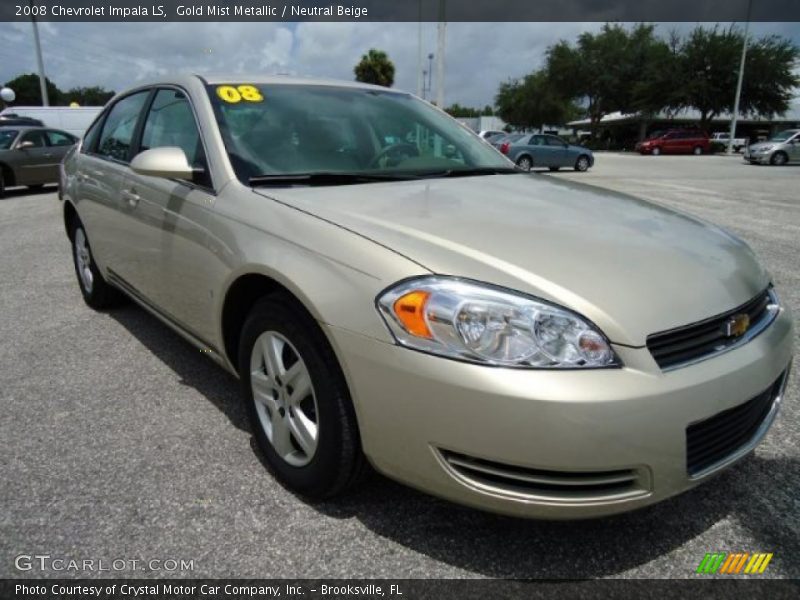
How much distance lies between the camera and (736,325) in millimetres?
1918

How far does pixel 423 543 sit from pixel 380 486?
1.17 feet

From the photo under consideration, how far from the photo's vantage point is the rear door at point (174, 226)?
2592mm

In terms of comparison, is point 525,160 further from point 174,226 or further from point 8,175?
point 174,226

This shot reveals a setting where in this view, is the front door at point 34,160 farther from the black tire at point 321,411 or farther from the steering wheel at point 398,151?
the black tire at point 321,411

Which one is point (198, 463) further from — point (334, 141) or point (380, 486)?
point (334, 141)

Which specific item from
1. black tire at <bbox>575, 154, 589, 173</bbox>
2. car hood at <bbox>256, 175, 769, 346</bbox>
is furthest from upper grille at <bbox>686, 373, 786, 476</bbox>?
black tire at <bbox>575, 154, 589, 173</bbox>

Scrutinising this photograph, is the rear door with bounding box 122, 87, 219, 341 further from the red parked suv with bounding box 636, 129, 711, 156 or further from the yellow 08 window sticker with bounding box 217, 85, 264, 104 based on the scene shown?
the red parked suv with bounding box 636, 129, 711, 156

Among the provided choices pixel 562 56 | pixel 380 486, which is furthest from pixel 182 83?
pixel 562 56

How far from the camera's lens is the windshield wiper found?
8.11ft

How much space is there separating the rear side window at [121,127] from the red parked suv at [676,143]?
125ft

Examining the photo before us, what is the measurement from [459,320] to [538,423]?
0.35 m

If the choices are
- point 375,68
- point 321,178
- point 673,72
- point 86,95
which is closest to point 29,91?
point 86,95

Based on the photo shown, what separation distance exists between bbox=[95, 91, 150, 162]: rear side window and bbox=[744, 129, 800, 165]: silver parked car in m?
29.3

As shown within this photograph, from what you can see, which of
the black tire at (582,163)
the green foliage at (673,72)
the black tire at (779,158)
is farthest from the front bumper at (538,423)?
the green foliage at (673,72)
